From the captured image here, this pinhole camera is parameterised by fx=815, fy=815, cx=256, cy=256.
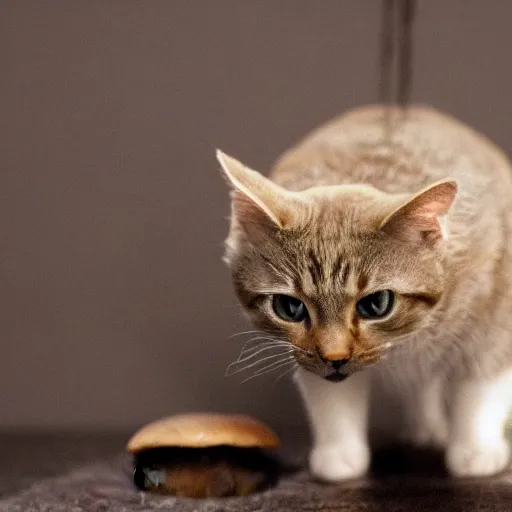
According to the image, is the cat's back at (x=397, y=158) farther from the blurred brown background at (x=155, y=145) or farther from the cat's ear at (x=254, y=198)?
the blurred brown background at (x=155, y=145)

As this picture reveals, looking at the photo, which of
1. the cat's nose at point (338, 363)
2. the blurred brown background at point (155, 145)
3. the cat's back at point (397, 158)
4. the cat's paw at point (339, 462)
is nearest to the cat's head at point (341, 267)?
the cat's nose at point (338, 363)

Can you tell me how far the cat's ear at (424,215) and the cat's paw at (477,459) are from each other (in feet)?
1.35

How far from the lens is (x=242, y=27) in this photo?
200 centimetres

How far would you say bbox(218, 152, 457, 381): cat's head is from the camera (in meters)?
1.19

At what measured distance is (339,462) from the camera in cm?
142

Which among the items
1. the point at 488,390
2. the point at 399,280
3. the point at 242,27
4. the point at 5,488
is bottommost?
the point at 5,488

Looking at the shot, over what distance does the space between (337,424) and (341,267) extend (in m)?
0.37

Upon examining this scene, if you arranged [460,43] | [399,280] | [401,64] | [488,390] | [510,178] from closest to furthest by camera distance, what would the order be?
[399,280]
[488,390]
[510,178]
[401,64]
[460,43]

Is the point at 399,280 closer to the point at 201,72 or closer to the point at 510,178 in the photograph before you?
the point at 510,178

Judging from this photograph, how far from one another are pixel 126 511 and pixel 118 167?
1021 mm

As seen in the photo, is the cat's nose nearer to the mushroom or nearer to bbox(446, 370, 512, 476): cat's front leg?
the mushroom

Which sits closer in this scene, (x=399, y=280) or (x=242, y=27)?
(x=399, y=280)

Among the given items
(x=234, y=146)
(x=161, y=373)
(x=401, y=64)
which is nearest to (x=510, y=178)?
(x=401, y=64)

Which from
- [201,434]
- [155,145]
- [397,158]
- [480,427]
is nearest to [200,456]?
[201,434]
